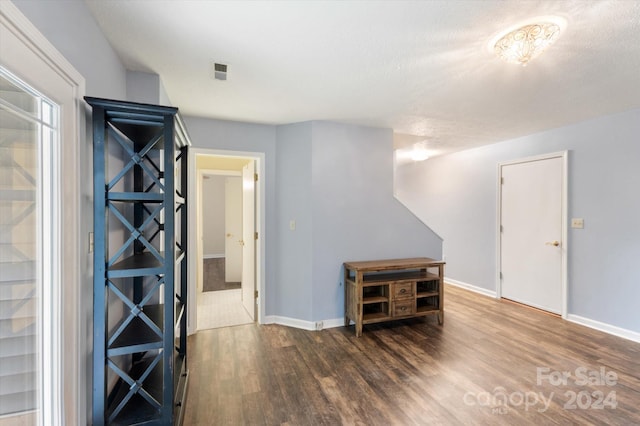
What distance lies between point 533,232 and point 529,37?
10.3ft

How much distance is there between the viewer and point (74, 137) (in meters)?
1.30

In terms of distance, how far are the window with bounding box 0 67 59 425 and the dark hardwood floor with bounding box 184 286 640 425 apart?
1033 mm

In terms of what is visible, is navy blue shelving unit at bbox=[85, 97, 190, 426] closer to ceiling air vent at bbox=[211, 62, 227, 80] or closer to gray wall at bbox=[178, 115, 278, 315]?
ceiling air vent at bbox=[211, 62, 227, 80]

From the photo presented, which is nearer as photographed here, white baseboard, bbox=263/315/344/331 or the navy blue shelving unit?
the navy blue shelving unit

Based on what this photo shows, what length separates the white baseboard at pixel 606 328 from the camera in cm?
289

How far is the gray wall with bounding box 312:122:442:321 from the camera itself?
325cm

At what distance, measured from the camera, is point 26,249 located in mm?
1078

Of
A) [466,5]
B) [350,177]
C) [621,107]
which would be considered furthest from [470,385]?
[621,107]

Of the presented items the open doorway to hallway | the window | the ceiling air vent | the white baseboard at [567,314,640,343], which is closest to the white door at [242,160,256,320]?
the open doorway to hallway

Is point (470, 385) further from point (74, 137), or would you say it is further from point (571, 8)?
point (74, 137)

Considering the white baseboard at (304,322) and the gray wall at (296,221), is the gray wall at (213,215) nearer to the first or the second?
the gray wall at (296,221)

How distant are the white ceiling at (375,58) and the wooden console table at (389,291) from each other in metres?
1.74

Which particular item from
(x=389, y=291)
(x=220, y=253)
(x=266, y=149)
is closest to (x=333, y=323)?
(x=389, y=291)

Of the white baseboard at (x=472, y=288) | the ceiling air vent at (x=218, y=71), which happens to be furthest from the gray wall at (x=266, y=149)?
the white baseboard at (x=472, y=288)
